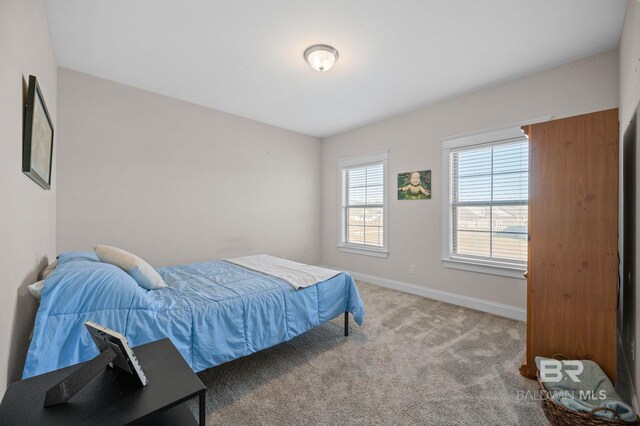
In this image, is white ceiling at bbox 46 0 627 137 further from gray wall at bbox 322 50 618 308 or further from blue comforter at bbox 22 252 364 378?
blue comforter at bbox 22 252 364 378

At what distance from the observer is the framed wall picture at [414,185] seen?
13.0 feet

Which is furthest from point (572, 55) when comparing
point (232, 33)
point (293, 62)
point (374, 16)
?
point (232, 33)

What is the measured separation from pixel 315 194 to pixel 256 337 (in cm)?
366

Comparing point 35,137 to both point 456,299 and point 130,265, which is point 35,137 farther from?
point 456,299

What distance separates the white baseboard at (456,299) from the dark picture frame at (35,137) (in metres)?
4.10

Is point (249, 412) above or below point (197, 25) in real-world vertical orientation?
below

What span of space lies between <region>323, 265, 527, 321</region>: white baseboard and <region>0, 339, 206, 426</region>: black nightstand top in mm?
3396

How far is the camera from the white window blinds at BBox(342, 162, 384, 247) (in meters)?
4.70

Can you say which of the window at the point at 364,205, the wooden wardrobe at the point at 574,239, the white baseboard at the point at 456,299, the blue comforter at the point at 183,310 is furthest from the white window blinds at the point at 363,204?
the wooden wardrobe at the point at 574,239

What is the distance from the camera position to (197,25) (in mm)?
2260

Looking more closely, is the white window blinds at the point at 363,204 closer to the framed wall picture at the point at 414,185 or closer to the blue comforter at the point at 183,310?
the framed wall picture at the point at 414,185

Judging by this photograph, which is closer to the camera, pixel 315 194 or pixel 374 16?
pixel 374 16

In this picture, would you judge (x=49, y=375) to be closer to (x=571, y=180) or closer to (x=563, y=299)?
(x=563, y=299)

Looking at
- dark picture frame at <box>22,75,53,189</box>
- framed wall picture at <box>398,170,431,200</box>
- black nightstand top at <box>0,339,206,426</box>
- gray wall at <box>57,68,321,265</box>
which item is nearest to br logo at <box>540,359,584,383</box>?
black nightstand top at <box>0,339,206,426</box>
